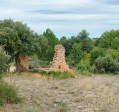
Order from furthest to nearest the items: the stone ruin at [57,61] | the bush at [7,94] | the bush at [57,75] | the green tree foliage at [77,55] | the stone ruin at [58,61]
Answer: the green tree foliage at [77,55]
the stone ruin at [57,61]
the stone ruin at [58,61]
the bush at [57,75]
the bush at [7,94]

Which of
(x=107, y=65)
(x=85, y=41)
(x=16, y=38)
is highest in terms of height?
(x=85, y=41)

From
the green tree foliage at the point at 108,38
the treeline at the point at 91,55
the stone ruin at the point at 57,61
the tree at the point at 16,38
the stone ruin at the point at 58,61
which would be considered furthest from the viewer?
the green tree foliage at the point at 108,38

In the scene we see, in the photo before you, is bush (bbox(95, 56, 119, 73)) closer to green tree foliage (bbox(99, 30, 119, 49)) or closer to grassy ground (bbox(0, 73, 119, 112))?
grassy ground (bbox(0, 73, 119, 112))

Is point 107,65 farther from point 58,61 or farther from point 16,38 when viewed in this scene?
point 16,38

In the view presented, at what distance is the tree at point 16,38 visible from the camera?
20.1m

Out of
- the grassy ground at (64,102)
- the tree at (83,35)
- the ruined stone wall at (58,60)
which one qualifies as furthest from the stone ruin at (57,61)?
the tree at (83,35)

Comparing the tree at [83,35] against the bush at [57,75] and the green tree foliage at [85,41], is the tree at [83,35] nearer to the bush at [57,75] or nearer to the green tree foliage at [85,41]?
the green tree foliage at [85,41]

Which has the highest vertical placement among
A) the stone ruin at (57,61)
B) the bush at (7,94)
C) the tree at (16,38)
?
the tree at (16,38)

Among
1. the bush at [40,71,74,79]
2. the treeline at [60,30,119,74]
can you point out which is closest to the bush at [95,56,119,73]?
the treeline at [60,30,119,74]

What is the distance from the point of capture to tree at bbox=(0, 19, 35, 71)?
65.9ft

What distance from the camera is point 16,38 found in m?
20.8

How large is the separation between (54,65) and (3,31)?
5215 millimetres

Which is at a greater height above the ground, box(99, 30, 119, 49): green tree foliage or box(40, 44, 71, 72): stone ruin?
box(99, 30, 119, 49): green tree foliage

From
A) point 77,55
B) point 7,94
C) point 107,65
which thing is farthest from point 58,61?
point 77,55
